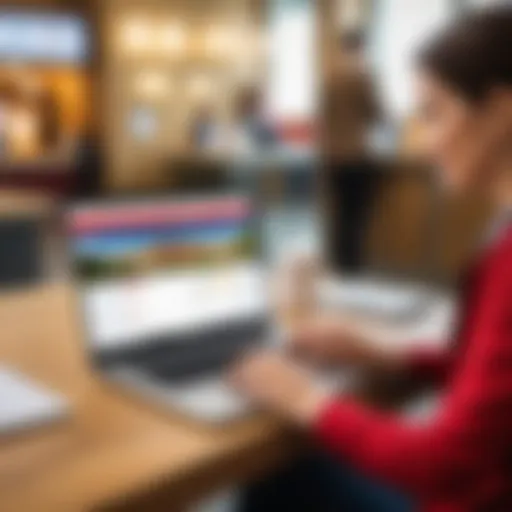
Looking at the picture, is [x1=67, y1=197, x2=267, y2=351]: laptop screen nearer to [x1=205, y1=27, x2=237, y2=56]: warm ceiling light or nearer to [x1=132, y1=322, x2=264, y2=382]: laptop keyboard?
[x1=132, y1=322, x2=264, y2=382]: laptop keyboard

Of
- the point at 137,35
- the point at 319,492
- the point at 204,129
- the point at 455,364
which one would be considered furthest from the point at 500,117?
the point at 137,35

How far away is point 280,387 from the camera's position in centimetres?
105

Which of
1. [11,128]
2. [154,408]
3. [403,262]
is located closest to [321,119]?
[403,262]

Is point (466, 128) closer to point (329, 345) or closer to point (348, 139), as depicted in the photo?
point (329, 345)

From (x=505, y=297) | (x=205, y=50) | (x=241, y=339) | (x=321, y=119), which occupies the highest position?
(x=205, y=50)

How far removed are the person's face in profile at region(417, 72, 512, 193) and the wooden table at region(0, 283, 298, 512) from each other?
43cm

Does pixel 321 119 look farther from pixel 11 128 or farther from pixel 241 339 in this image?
pixel 11 128

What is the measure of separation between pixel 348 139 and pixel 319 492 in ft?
3.48

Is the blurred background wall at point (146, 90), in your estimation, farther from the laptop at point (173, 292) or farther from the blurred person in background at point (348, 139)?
the laptop at point (173, 292)

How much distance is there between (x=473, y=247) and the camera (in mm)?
2004

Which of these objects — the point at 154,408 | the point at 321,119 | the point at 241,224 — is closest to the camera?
the point at 154,408

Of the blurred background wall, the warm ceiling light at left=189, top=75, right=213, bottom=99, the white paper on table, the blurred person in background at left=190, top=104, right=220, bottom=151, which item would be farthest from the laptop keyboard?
the warm ceiling light at left=189, top=75, right=213, bottom=99

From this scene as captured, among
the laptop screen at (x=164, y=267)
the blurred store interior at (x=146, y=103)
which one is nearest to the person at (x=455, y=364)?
the laptop screen at (x=164, y=267)

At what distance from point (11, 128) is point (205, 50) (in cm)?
123
